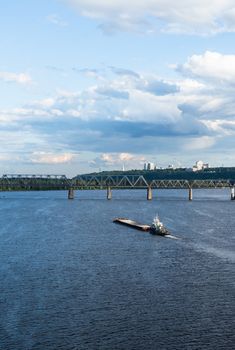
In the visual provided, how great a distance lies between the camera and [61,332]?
67.1 meters

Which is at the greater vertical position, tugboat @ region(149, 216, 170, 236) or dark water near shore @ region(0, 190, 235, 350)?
tugboat @ region(149, 216, 170, 236)

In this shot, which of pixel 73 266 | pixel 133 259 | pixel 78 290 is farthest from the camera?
pixel 133 259

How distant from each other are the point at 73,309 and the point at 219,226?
375 ft

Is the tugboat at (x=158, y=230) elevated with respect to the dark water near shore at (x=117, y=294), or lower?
elevated

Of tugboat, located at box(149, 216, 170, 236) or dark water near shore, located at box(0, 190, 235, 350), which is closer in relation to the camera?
dark water near shore, located at box(0, 190, 235, 350)

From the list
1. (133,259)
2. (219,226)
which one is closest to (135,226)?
(219,226)

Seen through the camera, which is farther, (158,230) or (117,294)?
(158,230)

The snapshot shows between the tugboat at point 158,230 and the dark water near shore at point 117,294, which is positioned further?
the tugboat at point 158,230

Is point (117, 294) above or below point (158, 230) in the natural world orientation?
below

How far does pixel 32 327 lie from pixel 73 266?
127ft

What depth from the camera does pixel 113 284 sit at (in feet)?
297

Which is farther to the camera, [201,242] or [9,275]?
[201,242]

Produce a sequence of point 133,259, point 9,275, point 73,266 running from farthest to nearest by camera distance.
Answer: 1. point 133,259
2. point 73,266
3. point 9,275

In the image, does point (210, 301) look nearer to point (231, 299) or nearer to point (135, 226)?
point (231, 299)
